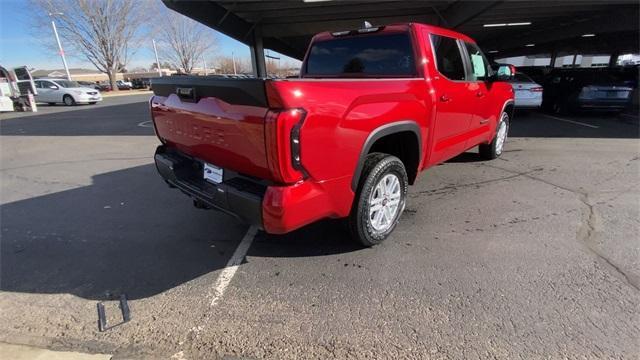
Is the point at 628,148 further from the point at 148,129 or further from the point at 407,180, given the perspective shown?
the point at 148,129

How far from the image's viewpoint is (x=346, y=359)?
7.14 ft

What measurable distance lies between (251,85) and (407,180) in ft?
6.54

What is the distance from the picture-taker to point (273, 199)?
242 centimetres

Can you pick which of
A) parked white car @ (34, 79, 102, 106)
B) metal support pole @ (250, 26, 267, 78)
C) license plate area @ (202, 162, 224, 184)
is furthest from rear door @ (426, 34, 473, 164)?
parked white car @ (34, 79, 102, 106)

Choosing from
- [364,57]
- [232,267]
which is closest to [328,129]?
[232,267]

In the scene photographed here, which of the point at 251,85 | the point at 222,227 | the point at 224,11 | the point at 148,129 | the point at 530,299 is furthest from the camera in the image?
the point at 224,11

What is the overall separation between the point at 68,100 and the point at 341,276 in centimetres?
2752

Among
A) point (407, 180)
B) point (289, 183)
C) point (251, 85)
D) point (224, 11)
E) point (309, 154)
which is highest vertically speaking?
point (224, 11)

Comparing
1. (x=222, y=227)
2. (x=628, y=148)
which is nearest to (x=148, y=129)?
(x=222, y=227)

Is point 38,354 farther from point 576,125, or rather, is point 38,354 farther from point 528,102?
point 528,102

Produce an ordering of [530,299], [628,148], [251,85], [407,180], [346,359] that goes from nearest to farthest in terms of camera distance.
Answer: [346,359] → [251,85] → [530,299] → [407,180] → [628,148]

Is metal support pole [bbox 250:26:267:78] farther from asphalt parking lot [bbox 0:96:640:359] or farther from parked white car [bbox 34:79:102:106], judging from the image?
parked white car [bbox 34:79:102:106]

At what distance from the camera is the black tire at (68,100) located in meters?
23.8

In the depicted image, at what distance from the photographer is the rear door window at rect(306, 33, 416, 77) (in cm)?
387
